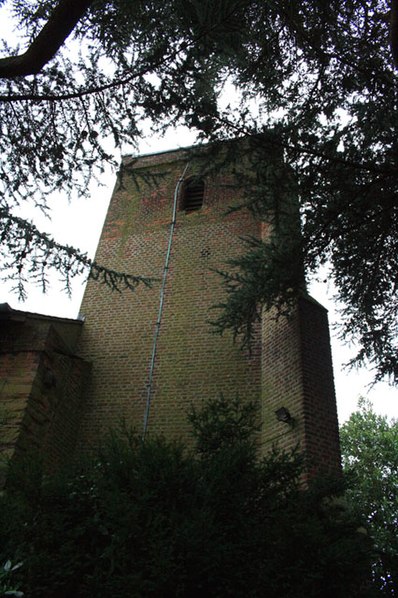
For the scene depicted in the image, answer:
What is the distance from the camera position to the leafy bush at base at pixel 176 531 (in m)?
3.52

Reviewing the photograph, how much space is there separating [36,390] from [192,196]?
7.17 m

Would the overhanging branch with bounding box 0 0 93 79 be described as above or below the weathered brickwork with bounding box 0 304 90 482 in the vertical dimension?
above

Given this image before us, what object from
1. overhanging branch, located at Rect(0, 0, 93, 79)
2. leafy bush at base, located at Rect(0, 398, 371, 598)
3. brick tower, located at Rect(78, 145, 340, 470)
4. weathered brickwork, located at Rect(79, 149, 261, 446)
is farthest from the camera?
weathered brickwork, located at Rect(79, 149, 261, 446)

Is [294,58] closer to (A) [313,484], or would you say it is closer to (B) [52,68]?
(B) [52,68]

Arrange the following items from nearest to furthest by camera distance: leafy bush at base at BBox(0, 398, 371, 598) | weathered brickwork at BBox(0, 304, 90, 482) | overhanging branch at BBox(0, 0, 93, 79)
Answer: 1. leafy bush at base at BBox(0, 398, 371, 598)
2. overhanging branch at BBox(0, 0, 93, 79)
3. weathered brickwork at BBox(0, 304, 90, 482)

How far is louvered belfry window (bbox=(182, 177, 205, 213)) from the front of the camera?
40.4ft

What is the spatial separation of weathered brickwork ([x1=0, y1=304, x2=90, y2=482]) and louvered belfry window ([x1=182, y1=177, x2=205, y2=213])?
516 centimetres

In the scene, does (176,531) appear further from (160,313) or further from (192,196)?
(192,196)

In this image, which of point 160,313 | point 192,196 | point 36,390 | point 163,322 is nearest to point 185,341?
point 163,322

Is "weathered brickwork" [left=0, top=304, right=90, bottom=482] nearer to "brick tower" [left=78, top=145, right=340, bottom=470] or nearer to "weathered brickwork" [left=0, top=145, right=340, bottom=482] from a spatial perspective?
"weathered brickwork" [left=0, top=145, right=340, bottom=482]

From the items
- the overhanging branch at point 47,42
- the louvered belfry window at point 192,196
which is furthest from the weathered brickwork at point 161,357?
the overhanging branch at point 47,42

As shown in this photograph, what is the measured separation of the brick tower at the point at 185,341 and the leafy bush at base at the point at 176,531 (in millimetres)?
2459

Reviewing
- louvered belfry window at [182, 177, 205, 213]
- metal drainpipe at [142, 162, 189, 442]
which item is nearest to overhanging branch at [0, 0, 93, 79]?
metal drainpipe at [142, 162, 189, 442]

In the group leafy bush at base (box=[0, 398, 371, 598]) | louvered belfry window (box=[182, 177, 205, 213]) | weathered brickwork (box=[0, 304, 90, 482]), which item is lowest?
leafy bush at base (box=[0, 398, 371, 598])
